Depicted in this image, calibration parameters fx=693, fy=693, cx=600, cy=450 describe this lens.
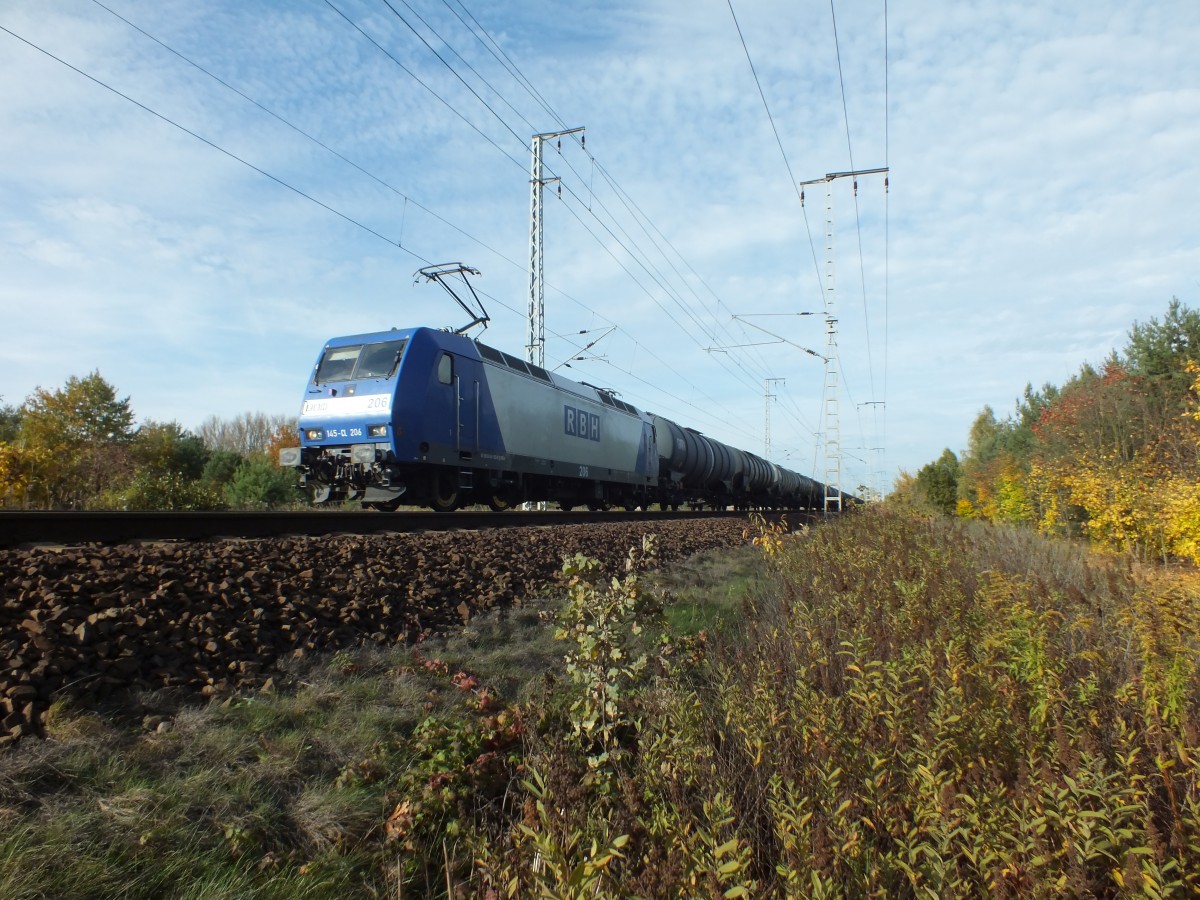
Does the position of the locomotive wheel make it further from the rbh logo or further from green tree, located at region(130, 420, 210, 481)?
green tree, located at region(130, 420, 210, 481)

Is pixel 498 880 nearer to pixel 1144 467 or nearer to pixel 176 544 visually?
pixel 176 544

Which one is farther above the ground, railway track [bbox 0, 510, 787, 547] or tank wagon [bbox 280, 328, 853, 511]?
tank wagon [bbox 280, 328, 853, 511]

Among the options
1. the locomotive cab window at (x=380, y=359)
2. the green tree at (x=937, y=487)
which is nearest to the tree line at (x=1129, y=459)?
the locomotive cab window at (x=380, y=359)

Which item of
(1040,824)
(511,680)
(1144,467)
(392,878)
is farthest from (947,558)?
(1144,467)

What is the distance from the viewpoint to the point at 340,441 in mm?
11648

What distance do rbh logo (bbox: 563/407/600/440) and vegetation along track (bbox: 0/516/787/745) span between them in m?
10.7

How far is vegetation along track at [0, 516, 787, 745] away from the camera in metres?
3.06

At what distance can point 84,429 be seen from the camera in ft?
137

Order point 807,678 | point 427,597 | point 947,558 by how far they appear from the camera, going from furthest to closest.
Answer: point 947,558
point 427,597
point 807,678

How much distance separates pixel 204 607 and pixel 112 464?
112 ft

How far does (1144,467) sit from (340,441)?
1642 cm

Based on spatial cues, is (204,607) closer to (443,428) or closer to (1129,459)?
(443,428)

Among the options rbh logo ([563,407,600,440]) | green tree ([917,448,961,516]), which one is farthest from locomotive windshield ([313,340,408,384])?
green tree ([917,448,961,516])

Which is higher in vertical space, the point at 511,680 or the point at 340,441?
the point at 340,441
